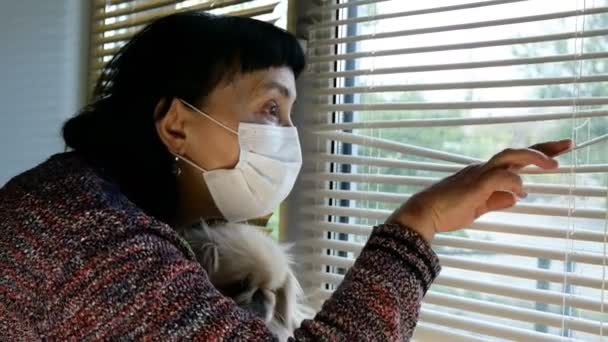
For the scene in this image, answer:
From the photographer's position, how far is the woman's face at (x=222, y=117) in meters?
1.00

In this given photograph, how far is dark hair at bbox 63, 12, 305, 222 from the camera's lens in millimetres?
987

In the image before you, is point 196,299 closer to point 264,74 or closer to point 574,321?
point 264,74

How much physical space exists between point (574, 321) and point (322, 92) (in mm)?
601

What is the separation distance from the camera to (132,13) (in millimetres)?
1786

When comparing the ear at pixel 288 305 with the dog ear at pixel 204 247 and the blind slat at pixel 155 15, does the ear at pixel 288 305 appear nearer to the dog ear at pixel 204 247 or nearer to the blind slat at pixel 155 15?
the dog ear at pixel 204 247

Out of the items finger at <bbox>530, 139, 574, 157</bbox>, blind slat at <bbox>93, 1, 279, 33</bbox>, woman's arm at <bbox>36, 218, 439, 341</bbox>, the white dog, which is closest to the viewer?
woman's arm at <bbox>36, 218, 439, 341</bbox>

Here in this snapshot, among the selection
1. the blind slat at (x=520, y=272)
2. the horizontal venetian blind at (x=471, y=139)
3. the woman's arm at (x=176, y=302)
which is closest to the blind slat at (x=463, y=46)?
the horizontal venetian blind at (x=471, y=139)

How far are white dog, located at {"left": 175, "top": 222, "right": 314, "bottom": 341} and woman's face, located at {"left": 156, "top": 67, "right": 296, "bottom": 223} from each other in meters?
0.09

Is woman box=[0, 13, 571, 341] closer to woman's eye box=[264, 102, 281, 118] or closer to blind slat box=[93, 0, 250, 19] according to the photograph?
woman's eye box=[264, 102, 281, 118]

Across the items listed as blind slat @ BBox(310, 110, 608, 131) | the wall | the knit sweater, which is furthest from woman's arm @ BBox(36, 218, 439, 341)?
the wall

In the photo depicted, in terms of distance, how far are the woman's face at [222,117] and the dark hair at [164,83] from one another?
0.5 inches

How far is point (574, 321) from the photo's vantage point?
0.97 meters

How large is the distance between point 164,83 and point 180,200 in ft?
0.59

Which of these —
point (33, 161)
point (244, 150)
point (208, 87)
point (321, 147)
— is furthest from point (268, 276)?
point (33, 161)
